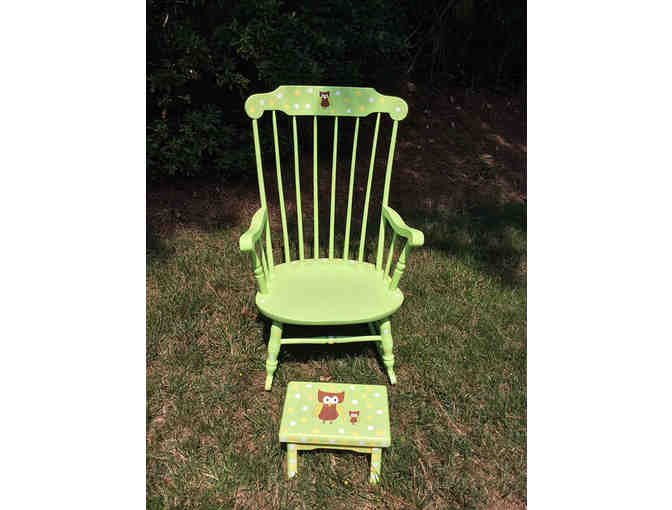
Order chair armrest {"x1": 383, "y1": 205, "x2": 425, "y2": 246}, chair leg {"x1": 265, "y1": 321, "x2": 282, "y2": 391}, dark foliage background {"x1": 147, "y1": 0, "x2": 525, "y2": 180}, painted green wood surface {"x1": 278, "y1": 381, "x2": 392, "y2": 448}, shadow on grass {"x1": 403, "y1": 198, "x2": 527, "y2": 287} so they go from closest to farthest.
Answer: painted green wood surface {"x1": 278, "y1": 381, "x2": 392, "y2": 448}, chair armrest {"x1": 383, "y1": 205, "x2": 425, "y2": 246}, chair leg {"x1": 265, "y1": 321, "x2": 282, "y2": 391}, shadow on grass {"x1": 403, "y1": 198, "x2": 527, "y2": 287}, dark foliage background {"x1": 147, "y1": 0, "x2": 525, "y2": 180}

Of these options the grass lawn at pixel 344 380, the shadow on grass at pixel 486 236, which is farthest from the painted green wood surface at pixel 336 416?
the shadow on grass at pixel 486 236

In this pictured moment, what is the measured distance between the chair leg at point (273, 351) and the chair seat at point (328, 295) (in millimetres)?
137

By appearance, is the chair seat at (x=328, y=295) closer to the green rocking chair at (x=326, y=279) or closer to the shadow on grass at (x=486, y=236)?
the green rocking chair at (x=326, y=279)

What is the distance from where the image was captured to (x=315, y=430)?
209 cm

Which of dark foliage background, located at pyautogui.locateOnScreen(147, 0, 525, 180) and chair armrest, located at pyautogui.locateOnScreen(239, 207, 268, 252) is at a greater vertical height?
dark foliage background, located at pyautogui.locateOnScreen(147, 0, 525, 180)

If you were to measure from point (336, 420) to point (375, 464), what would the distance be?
0.23 meters

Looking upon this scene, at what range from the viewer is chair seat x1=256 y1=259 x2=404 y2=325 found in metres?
2.37

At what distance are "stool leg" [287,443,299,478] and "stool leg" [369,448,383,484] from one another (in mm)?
301

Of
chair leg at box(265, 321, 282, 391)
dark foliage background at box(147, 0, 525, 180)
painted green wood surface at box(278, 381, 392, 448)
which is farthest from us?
dark foliage background at box(147, 0, 525, 180)

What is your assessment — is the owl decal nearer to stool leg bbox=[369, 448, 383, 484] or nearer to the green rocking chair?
stool leg bbox=[369, 448, 383, 484]

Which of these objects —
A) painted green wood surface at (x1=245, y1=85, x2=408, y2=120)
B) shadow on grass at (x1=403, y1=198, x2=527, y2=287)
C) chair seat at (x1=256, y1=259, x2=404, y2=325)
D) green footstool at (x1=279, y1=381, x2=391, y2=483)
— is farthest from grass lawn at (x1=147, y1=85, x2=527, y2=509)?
painted green wood surface at (x1=245, y1=85, x2=408, y2=120)

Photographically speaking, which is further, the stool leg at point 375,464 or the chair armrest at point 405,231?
the chair armrest at point 405,231

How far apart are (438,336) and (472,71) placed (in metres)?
4.48

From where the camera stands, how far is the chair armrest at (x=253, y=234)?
2.15 m
